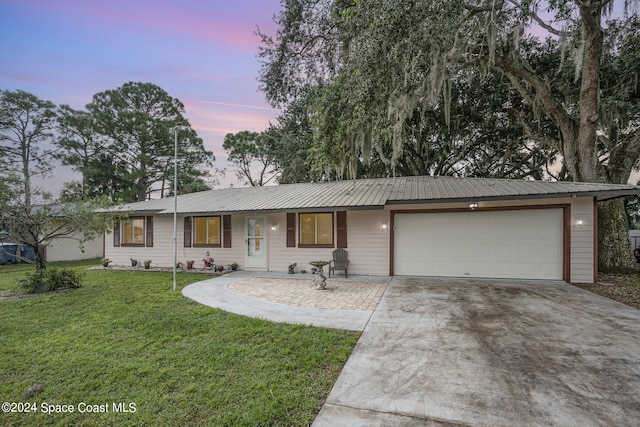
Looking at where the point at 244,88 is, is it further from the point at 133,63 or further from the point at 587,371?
the point at 587,371

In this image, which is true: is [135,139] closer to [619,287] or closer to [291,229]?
[291,229]

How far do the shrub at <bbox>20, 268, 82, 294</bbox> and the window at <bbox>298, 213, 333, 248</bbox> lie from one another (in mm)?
6064

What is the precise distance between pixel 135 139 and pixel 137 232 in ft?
39.3

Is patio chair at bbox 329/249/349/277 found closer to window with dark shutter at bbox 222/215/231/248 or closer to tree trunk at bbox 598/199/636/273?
window with dark shutter at bbox 222/215/231/248

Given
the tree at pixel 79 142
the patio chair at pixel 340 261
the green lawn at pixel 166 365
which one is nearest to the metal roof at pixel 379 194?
the patio chair at pixel 340 261

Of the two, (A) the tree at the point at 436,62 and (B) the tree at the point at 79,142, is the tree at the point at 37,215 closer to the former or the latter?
(A) the tree at the point at 436,62

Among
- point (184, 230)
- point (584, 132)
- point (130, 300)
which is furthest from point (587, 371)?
point (184, 230)

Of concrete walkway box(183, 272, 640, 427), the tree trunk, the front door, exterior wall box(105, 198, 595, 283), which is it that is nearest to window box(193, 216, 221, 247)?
exterior wall box(105, 198, 595, 283)

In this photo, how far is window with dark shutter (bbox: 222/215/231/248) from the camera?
926cm

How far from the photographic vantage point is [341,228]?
8.16 metres

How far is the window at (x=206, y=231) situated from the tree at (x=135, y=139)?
12363 mm

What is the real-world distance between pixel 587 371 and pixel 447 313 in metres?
1.92

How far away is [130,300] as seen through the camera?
564 centimetres

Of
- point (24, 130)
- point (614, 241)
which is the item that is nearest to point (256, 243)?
point (614, 241)
